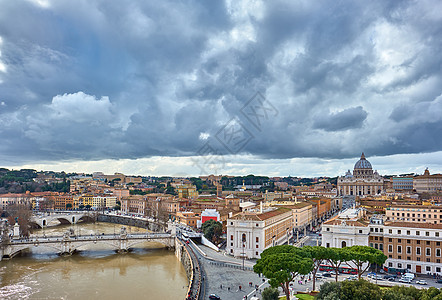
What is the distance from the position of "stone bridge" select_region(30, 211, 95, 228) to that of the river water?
19.9m

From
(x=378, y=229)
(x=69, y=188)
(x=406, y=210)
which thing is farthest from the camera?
(x=69, y=188)

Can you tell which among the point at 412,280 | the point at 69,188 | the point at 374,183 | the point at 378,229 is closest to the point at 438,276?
the point at 412,280

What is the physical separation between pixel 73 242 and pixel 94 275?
8843 mm

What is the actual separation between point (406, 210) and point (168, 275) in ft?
84.9

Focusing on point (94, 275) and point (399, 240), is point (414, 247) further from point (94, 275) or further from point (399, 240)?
point (94, 275)

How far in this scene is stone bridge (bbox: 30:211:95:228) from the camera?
→ 197ft

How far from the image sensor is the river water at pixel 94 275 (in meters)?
26.1

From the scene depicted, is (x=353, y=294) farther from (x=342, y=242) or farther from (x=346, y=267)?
(x=342, y=242)

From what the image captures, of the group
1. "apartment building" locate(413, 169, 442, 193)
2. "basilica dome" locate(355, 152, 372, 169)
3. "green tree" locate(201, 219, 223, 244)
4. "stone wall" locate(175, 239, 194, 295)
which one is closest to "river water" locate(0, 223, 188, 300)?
"stone wall" locate(175, 239, 194, 295)

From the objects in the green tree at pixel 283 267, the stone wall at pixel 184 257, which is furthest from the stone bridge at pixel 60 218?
the green tree at pixel 283 267

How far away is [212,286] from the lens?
2502 cm

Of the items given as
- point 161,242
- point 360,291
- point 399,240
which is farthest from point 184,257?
point 360,291

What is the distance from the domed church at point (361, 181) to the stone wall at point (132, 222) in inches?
2977

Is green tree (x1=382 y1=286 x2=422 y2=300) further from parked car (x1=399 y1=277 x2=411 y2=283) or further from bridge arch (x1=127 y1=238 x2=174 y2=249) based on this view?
bridge arch (x1=127 y1=238 x2=174 y2=249)
